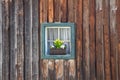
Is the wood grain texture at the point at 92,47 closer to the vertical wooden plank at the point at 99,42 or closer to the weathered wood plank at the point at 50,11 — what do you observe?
the vertical wooden plank at the point at 99,42

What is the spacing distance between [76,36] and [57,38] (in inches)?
16.4

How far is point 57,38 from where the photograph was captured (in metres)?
7.47

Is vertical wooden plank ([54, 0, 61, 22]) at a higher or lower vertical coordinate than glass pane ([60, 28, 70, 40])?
higher

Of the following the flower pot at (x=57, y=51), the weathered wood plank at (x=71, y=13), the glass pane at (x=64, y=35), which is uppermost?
the weathered wood plank at (x=71, y=13)

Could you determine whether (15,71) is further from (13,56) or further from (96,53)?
(96,53)

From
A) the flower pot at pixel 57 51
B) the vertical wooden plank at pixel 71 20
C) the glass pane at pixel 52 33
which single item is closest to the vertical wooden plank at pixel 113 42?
the vertical wooden plank at pixel 71 20

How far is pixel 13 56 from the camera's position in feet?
24.5

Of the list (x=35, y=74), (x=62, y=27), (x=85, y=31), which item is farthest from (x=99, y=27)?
(x=35, y=74)

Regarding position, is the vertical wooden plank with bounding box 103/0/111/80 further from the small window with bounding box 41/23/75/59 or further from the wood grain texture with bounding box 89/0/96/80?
the small window with bounding box 41/23/75/59

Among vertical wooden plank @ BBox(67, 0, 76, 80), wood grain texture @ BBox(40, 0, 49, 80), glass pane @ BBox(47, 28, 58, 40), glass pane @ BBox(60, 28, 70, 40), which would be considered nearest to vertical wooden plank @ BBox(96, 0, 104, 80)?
vertical wooden plank @ BBox(67, 0, 76, 80)

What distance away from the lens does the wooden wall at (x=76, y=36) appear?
291 inches

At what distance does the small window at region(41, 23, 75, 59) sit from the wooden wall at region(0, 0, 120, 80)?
10cm

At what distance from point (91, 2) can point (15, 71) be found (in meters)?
2.23

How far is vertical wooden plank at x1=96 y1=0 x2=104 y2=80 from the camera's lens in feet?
24.2
